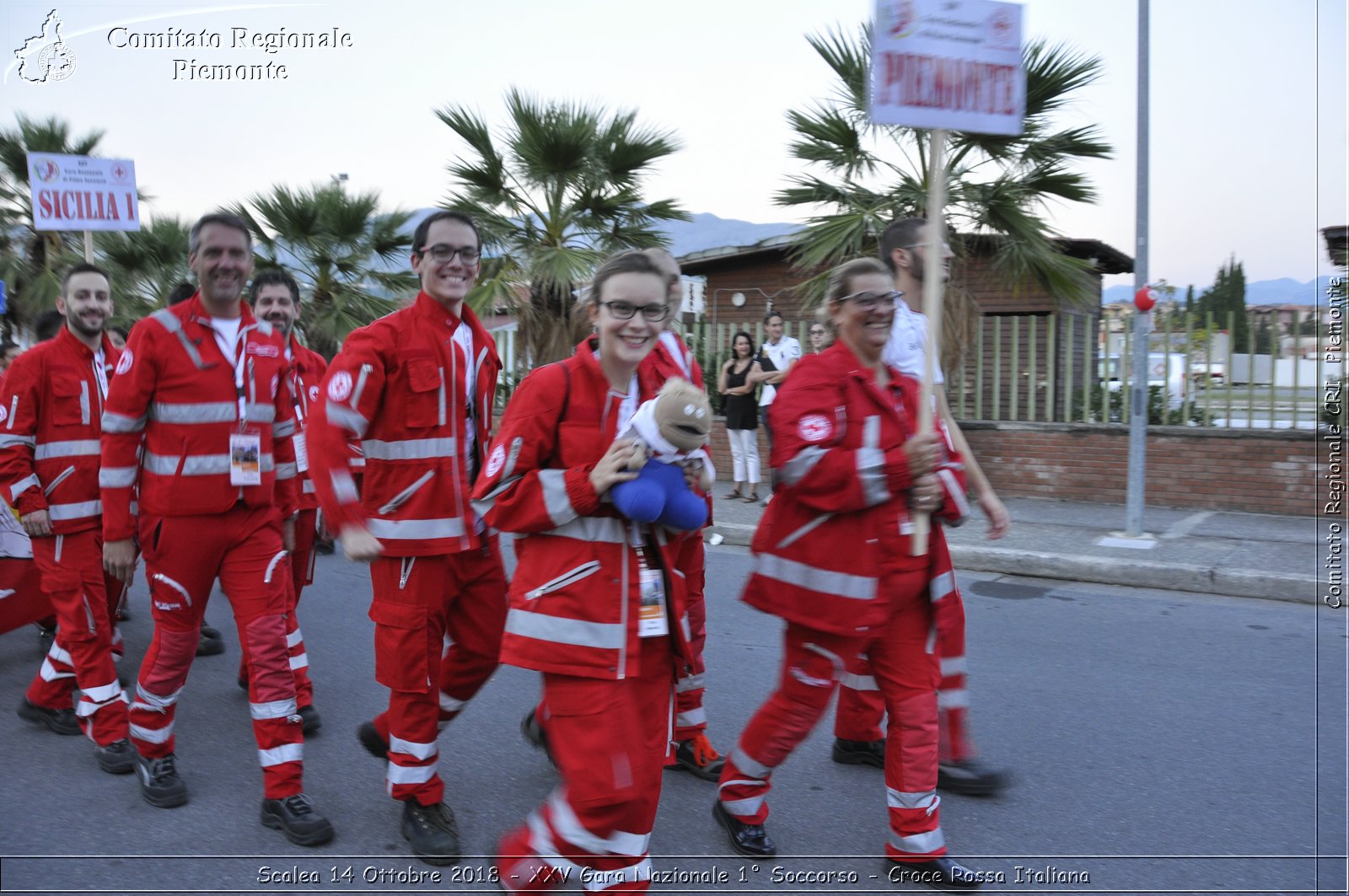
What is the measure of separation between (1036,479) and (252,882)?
32.2 ft

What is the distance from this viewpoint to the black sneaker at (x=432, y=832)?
3.58 metres

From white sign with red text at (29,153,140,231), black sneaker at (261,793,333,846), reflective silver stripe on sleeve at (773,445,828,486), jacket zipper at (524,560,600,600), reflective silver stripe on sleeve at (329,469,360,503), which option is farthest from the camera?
white sign with red text at (29,153,140,231)

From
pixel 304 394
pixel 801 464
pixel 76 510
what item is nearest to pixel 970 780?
pixel 801 464

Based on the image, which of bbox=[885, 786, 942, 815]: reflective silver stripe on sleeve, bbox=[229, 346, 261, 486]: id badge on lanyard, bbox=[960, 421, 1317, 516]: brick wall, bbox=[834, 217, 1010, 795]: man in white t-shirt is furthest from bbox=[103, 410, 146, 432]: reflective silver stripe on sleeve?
bbox=[960, 421, 1317, 516]: brick wall

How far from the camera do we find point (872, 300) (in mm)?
3510

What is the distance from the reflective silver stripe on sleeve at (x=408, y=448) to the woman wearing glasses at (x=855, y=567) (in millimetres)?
1165

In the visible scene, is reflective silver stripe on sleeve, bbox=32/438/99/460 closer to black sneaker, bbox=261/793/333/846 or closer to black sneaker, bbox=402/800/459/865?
black sneaker, bbox=261/793/333/846

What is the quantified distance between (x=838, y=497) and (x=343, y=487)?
1605mm

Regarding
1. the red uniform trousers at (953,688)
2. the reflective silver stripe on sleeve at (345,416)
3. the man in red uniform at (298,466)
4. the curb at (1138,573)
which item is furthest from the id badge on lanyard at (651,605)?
the curb at (1138,573)

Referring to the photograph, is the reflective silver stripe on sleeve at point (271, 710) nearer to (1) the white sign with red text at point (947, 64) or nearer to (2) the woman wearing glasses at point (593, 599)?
(2) the woman wearing glasses at point (593, 599)

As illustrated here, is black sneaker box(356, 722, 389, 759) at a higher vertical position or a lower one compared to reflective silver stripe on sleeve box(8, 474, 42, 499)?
lower

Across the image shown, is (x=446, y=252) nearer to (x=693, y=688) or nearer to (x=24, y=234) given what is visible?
(x=693, y=688)

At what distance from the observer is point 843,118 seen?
37.1 feet

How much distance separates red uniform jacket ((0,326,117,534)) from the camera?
4.85 metres
